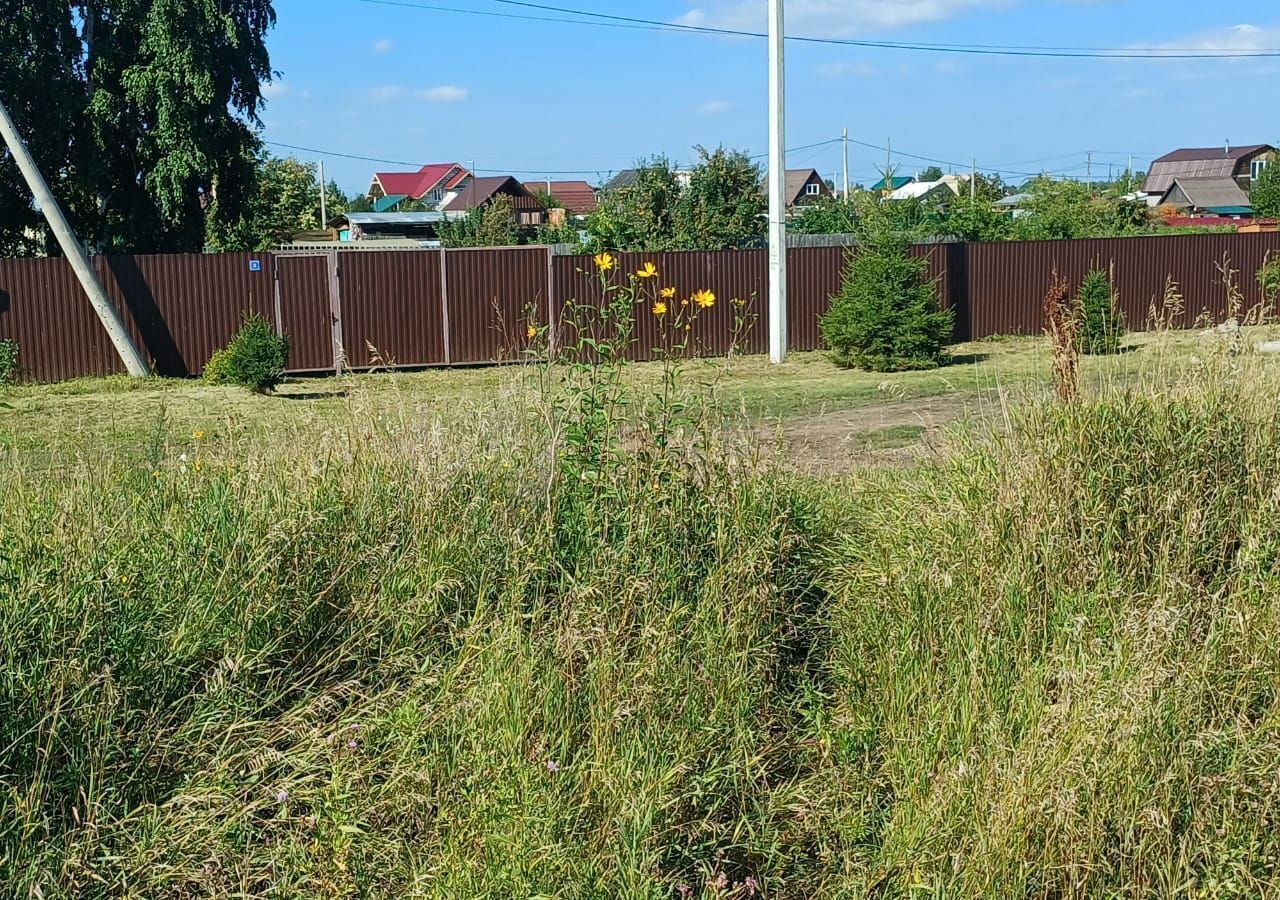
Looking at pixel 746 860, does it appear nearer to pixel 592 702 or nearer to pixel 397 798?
pixel 592 702

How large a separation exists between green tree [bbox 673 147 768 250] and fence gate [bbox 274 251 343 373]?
10.7 metres

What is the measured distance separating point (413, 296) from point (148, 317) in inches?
139

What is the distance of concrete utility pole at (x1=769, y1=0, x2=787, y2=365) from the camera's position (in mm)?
17609

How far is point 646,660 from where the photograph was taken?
13.5ft

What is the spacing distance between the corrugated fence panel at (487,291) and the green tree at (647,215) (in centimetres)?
829

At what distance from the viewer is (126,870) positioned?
3.33 metres

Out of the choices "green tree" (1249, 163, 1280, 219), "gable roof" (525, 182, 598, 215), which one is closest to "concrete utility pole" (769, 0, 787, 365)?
"green tree" (1249, 163, 1280, 219)

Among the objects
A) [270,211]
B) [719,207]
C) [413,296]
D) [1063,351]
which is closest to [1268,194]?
[719,207]

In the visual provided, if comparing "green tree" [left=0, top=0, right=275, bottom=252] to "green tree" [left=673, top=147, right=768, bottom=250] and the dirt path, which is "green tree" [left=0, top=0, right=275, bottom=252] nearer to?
"green tree" [left=673, top=147, right=768, bottom=250]

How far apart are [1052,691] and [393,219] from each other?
207ft

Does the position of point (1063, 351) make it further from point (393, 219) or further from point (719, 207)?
point (393, 219)

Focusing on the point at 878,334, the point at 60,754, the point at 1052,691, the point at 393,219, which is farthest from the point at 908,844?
the point at 393,219

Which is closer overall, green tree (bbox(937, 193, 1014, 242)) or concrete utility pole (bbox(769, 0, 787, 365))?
concrete utility pole (bbox(769, 0, 787, 365))

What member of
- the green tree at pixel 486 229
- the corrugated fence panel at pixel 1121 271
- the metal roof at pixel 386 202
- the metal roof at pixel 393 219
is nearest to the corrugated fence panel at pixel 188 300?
the corrugated fence panel at pixel 1121 271
